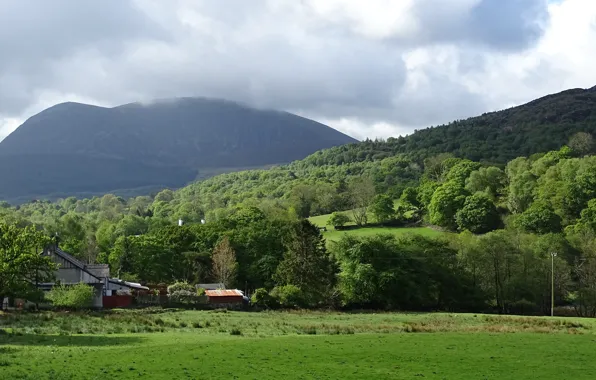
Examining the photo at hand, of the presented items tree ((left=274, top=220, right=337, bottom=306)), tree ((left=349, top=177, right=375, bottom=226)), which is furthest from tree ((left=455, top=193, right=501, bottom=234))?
tree ((left=274, top=220, right=337, bottom=306))

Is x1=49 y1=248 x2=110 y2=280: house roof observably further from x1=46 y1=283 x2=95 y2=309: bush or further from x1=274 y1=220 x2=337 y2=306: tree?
x1=274 y1=220 x2=337 y2=306: tree

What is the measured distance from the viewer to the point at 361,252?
89.5 m

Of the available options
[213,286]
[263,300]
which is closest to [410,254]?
[263,300]

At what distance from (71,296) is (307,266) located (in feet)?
113

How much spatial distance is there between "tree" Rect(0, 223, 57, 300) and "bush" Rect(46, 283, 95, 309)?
8.37ft

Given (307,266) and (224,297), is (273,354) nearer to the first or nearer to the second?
(224,297)

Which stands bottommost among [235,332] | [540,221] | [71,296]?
[235,332]

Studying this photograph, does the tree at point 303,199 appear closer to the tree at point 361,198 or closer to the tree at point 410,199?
the tree at point 361,198

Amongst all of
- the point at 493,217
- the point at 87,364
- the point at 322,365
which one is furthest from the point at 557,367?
the point at 493,217

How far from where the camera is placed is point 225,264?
101125 millimetres

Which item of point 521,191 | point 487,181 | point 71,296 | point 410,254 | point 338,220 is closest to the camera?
point 71,296

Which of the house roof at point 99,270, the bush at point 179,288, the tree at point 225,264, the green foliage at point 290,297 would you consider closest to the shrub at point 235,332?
the green foliage at point 290,297

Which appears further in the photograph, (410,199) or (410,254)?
(410,199)

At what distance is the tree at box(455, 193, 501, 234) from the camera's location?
136 meters
